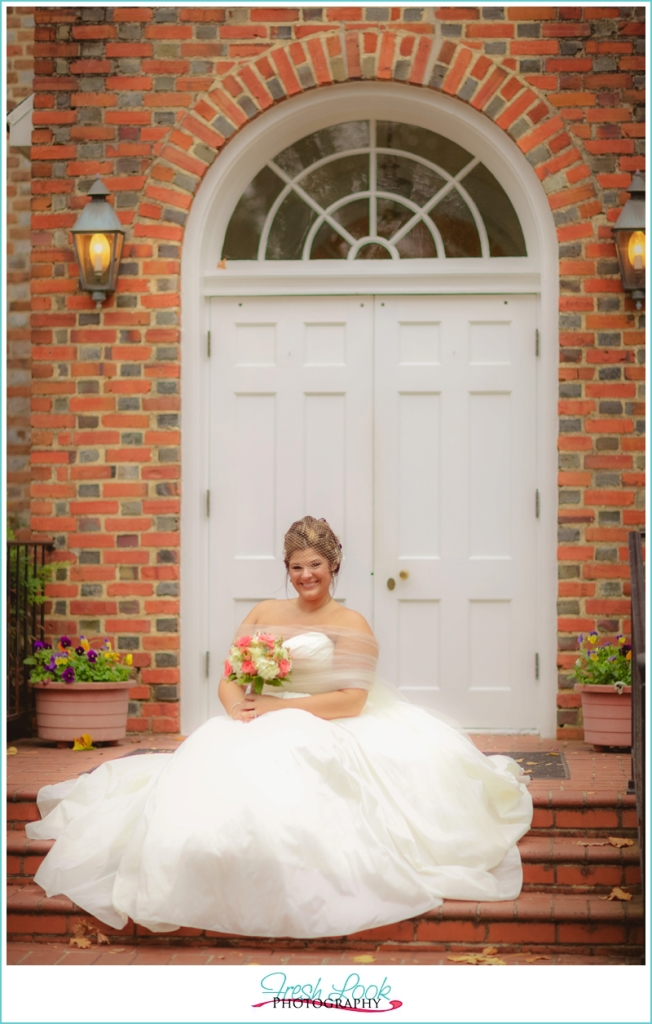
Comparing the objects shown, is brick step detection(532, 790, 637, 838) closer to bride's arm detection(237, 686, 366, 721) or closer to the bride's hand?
bride's arm detection(237, 686, 366, 721)

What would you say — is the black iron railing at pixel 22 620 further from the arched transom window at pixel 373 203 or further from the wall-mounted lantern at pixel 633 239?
the wall-mounted lantern at pixel 633 239

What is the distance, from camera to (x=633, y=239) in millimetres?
5715

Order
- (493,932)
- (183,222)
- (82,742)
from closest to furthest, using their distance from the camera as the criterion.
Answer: (493,932)
(82,742)
(183,222)

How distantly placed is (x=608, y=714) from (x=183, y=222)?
3490 millimetres

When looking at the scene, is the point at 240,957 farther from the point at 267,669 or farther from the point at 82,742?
the point at 82,742

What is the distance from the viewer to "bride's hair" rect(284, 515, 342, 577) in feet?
15.0

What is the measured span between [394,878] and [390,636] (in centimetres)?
240

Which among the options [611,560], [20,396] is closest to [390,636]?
[611,560]

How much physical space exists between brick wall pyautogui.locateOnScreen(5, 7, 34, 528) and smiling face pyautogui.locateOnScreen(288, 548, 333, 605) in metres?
3.33

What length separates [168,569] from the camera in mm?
6035

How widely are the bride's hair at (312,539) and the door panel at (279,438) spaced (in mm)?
1539

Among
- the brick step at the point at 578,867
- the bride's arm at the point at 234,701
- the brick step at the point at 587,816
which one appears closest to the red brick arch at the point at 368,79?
the bride's arm at the point at 234,701

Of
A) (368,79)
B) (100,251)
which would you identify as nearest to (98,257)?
(100,251)

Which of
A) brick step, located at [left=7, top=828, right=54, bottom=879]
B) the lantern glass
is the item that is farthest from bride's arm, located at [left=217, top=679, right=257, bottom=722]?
the lantern glass
